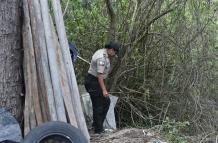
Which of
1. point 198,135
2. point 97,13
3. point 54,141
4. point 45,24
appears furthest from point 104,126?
point 54,141

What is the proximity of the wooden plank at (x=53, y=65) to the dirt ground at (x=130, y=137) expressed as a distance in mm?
1325

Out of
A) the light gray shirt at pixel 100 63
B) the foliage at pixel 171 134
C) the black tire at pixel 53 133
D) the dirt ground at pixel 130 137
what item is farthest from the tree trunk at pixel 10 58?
the foliage at pixel 171 134

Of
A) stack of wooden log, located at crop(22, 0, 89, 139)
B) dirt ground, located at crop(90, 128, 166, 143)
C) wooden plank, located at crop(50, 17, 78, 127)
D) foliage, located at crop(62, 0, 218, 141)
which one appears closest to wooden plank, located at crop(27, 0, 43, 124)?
stack of wooden log, located at crop(22, 0, 89, 139)

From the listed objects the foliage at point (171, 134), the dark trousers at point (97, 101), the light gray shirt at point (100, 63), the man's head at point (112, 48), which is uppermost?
the man's head at point (112, 48)

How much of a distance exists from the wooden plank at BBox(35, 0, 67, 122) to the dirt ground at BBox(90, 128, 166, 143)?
1.33m

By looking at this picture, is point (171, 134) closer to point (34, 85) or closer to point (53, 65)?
point (53, 65)

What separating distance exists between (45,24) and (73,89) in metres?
0.94

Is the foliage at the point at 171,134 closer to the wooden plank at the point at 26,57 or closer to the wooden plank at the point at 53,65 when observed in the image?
the wooden plank at the point at 53,65

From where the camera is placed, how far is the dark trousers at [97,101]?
8695 mm

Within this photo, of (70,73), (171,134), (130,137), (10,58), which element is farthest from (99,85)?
(10,58)

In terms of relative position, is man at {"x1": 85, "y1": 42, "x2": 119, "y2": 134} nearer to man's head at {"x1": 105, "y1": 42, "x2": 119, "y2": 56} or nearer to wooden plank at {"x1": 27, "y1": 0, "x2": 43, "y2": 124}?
man's head at {"x1": 105, "y1": 42, "x2": 119, "y2": 56}

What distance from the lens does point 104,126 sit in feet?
29.6

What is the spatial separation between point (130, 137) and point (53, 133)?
2396mm

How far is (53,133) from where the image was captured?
521 centimetres
